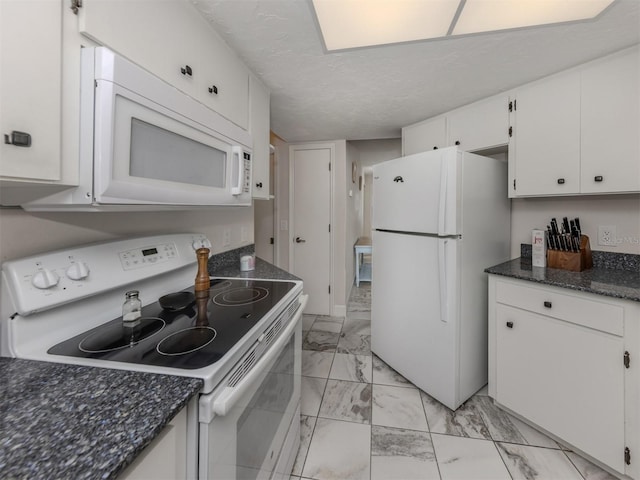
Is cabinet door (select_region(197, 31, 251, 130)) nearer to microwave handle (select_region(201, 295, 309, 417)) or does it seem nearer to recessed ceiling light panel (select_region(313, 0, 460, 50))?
recessed ceiling light panel (select_region(313, 0, 460, 50))

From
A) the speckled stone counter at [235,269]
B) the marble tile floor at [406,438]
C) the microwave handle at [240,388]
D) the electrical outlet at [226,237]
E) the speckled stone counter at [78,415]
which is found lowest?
the marble tile floor at [406,438]

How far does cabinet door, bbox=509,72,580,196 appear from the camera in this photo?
63.7 inches

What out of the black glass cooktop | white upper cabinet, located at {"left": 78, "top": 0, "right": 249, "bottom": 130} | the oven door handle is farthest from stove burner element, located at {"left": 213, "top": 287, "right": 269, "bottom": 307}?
white upper cabinet, located at {"left": 78, "top": 0, "right": 249, "bottom": 130}

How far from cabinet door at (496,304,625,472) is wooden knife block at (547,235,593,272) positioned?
1.47ft

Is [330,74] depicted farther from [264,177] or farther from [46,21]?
[46,21]

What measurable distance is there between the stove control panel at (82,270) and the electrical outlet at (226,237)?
1.75 ft

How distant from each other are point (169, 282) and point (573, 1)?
2109 mm

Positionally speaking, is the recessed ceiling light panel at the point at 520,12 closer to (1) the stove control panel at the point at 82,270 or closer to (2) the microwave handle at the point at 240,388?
(2) the microwave handle at the point at 240,388

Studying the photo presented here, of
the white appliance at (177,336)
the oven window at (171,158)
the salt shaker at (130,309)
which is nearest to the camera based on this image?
the white appliance at (177,336)

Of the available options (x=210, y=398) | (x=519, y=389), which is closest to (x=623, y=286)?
(x=519, y=389)

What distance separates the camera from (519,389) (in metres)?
1.61

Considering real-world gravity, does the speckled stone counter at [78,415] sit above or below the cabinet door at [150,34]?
below

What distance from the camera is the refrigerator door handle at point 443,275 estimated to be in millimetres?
1706

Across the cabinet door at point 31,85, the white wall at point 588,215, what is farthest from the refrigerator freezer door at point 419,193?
the cabinet door at point 31,85
